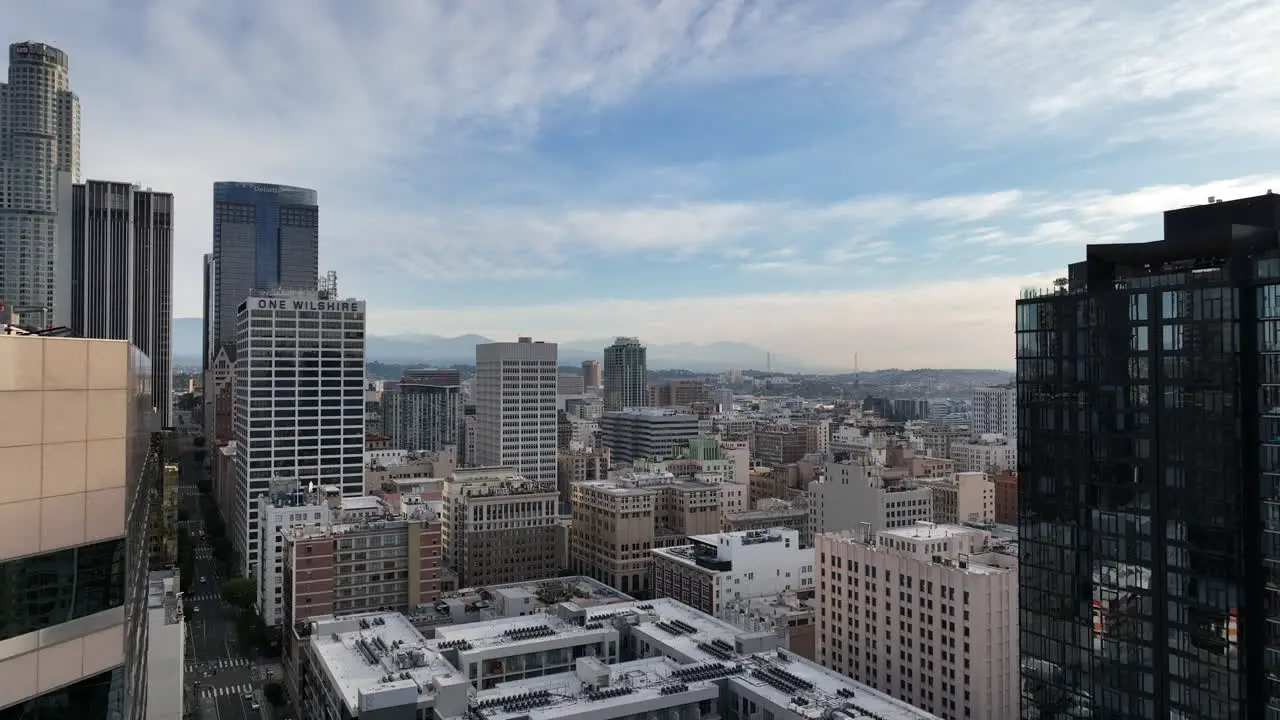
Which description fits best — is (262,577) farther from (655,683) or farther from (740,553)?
(655,683)

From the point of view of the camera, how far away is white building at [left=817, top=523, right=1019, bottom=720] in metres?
58.0

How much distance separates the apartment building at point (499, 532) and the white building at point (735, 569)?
1803 centimetres

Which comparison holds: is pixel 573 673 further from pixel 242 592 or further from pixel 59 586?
pixel 59 586

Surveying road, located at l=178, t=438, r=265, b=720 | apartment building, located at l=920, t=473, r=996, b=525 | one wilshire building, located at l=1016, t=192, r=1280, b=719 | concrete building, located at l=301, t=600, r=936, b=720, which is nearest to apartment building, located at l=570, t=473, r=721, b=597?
apartment building, located at l=920, t=473, r=996, b=525

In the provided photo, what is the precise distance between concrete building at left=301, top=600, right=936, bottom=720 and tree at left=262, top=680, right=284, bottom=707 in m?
4.78

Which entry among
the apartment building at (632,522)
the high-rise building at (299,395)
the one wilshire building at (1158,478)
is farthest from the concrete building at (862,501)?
the high-rise building at (299,395)

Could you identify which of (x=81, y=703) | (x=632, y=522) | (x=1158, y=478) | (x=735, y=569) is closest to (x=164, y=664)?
(x=81, y=703)

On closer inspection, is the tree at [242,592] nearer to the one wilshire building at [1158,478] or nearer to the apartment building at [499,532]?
the apartment building at [499,532]

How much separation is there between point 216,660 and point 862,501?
6799cm

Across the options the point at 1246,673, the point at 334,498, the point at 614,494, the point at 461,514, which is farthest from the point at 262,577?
the point at 1246,673

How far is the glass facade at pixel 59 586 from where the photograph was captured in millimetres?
9547

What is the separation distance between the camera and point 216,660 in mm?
80938

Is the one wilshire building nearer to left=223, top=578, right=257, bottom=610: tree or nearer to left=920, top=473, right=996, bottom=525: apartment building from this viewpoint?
left=223, top=578, right=257, bottom=610: tree

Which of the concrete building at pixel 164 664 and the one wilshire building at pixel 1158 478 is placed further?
the one wilshire building at pixel 1158 478
